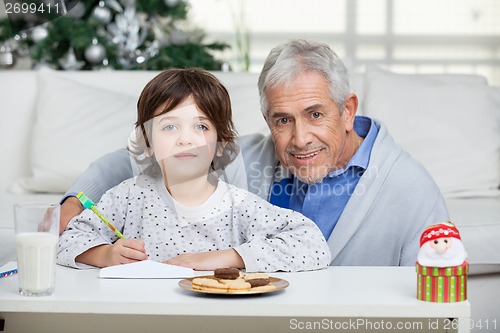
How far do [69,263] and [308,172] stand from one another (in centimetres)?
63

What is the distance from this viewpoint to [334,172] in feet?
6.16

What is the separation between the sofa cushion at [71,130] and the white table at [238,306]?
3.53 ft

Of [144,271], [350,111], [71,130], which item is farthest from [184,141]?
[71,130]

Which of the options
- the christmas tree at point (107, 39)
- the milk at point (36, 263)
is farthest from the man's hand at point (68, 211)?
the christmas tree at point (107, 39)

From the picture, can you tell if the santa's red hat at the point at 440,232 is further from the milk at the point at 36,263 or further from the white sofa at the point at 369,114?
the white sofa at the point at 369,114

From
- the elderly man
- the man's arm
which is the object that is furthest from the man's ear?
the man's arm

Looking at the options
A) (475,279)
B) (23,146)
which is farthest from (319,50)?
(23,146)

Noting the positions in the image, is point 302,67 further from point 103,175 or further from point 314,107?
point 103,175

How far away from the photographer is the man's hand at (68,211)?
5.32 ft

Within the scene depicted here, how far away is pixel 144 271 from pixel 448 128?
1.42m

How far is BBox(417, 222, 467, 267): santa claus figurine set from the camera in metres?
1.16

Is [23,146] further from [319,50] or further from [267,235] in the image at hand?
[267,235]

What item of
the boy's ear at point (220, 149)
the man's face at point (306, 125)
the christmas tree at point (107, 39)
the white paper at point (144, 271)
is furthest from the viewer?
the christmas tree at point (107, 39)

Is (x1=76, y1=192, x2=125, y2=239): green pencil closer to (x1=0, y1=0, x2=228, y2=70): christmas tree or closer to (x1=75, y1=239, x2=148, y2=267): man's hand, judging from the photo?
(x1=75, y1=239, x2=148, y2=267): man's hand
